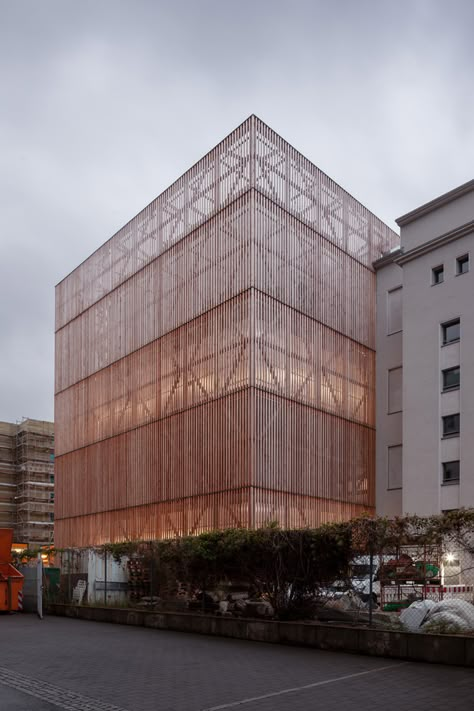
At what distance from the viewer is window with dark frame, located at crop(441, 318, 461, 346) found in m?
37.7

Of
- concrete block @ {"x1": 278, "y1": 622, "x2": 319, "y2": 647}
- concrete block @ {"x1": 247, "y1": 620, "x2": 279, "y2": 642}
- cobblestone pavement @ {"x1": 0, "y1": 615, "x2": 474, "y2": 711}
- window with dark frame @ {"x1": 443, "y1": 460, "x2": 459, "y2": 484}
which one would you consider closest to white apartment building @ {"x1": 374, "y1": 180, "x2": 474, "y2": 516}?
window with dark frame @ {"x1": 443, "y1": 460, "x2": 459, "y2": 484}

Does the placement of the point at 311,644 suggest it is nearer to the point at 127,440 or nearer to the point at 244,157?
the point at 244,157

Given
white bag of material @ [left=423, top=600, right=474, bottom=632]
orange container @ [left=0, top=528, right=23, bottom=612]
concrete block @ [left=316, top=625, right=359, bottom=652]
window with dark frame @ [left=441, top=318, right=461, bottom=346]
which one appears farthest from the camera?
window with dark frame @ [left=441, top=318, right=461, bottom=346]

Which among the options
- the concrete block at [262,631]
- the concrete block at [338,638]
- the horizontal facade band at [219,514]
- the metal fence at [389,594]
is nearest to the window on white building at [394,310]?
the horizontal facade band at [219,514]

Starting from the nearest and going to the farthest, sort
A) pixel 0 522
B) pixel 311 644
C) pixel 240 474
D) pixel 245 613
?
pixel 311 644 → pixel 245 613 → pixel 240 474 → pixel 0 522

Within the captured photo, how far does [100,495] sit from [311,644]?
32308 mm

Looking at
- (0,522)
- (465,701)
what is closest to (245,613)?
(465,701)

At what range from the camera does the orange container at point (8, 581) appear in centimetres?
2531

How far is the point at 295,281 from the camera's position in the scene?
127 feet

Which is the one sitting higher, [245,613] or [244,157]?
[244,157]

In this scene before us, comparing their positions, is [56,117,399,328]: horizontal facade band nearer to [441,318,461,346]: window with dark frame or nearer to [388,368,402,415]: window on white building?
[388,368,402,415]: window on white building

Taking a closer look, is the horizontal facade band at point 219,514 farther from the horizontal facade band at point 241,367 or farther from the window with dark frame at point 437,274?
the window with dark frame at point 437,274

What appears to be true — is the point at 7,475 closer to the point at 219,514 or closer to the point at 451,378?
the point at 219,514

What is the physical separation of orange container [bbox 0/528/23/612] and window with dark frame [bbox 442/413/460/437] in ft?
66.9
